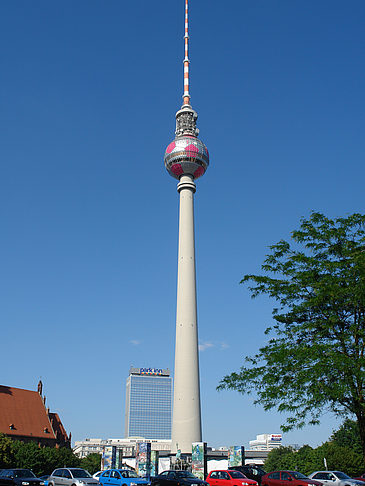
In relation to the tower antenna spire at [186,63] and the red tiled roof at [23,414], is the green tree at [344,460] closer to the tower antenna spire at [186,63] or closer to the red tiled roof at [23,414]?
the red tiled roof at [23,414]

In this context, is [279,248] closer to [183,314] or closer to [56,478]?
[56,478]

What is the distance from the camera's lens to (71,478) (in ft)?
99.0

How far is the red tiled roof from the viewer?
352ft

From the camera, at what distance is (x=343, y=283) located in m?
26.0


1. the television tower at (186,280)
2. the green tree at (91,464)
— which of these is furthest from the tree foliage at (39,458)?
the television tower at (186,280)

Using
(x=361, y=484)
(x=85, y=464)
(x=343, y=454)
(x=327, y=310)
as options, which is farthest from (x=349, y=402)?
(x=85, y=464)

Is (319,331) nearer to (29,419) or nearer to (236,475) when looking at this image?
(236,475)

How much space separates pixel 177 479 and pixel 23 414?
90.9m

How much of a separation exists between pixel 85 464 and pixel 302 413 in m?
98.4

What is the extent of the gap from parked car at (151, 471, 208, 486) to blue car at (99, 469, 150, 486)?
150cm

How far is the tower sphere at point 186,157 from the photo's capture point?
98.4 meters

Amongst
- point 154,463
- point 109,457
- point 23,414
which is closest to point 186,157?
point 109,457

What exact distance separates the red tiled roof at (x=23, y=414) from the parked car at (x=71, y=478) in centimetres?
8116

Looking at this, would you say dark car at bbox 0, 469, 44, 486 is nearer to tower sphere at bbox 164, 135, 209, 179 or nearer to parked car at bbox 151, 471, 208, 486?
parked car at bbox 151, 471, 208, 486
